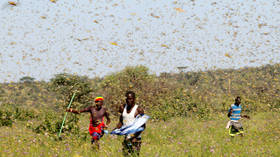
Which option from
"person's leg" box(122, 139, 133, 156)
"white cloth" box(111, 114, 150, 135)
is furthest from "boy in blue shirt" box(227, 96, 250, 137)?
"white cloth" box(111, 114, 150, 135)

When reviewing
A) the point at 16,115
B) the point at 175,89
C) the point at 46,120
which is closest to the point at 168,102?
the point at 175,89

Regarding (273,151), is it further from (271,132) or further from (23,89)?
(23,89)

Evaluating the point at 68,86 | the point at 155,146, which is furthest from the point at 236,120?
the point at 68,86

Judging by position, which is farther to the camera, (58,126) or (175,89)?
(175,89)

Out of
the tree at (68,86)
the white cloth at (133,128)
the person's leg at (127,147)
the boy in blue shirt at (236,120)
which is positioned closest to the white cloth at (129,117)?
the white cloth at (133,128)

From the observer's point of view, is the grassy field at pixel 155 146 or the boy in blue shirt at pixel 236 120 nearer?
the grassy field at pixel 155 146

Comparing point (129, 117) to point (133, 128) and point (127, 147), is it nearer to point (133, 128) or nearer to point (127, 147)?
point (133, 128)

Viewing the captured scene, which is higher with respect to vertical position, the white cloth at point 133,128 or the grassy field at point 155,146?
the white cloth at point 133,128

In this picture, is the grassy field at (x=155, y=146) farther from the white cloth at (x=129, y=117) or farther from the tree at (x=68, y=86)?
the tree at (x=68, y=86)

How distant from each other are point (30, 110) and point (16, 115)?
3.41 metres

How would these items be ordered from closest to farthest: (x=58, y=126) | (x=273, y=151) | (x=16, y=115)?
1. (x=273, y=151)
2. (x=58, y=126)
3. (x=16, y=115)

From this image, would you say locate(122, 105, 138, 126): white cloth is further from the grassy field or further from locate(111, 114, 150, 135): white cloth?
the grassy field

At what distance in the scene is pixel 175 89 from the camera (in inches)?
1049

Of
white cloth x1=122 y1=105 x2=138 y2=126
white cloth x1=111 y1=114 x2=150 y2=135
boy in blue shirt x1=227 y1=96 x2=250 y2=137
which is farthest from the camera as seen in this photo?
boy in blue shirt x1=227 y1=96 x2=250 y2=137
